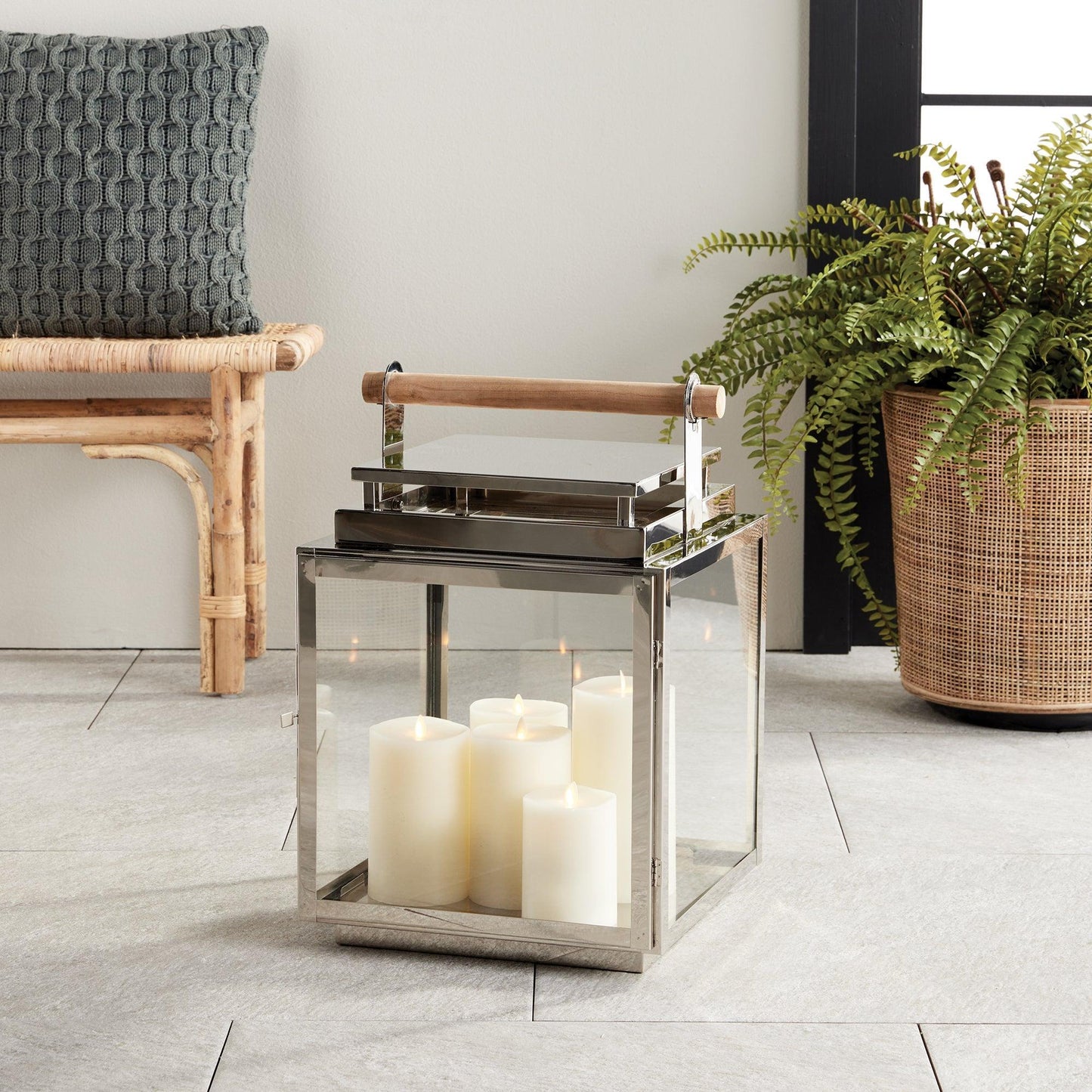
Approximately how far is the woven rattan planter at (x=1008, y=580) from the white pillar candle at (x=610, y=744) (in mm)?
846

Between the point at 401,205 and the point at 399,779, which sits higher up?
the point at 401,205

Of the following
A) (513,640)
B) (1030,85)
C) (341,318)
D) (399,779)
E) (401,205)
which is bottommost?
(399,779)

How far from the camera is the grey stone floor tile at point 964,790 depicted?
1468mm

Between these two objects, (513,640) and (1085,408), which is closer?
(513,640)

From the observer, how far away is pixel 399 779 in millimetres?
1128

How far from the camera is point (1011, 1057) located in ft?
3.38

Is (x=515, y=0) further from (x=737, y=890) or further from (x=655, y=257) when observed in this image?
(x=737, y=890)

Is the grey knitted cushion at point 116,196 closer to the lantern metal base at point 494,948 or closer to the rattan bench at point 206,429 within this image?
the rattan bench at point 206,429

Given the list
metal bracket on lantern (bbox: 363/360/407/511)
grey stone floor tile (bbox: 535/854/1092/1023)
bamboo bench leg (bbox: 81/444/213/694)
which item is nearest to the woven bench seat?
bamboo bench leg (bbox: 81/444/213/694)

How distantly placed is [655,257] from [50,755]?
44.6 inches

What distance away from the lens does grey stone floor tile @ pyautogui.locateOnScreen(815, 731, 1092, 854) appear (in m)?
1.47

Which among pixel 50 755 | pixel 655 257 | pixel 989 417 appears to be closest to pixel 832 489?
pixel 989 417

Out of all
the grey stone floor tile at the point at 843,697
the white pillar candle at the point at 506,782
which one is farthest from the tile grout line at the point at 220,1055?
the grey stone floor tile at the point at 843,697

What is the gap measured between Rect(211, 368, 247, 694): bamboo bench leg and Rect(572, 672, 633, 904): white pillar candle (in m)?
0.98
